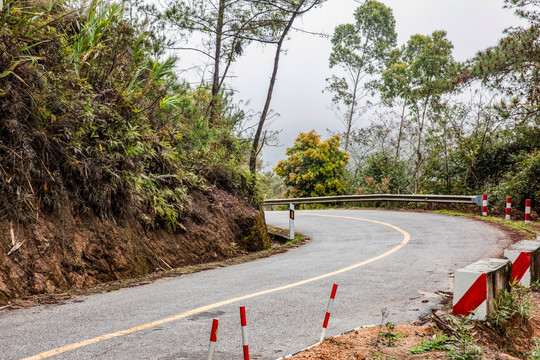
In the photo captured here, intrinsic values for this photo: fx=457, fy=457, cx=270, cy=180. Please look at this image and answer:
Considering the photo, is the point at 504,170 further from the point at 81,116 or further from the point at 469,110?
the point at 81,116

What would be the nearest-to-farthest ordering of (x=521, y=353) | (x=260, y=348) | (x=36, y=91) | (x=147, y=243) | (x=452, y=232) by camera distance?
(x=260, y=348), (x=521, y=353), (x=36, y=91), (x=147, y=243), (x=452, y=232)

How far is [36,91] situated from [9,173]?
1555 mm

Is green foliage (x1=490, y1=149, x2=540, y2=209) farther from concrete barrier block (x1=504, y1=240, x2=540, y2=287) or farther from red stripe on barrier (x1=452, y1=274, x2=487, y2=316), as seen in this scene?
red stripe on barrier (x1=452, y1=274, x2=487, y2=316)

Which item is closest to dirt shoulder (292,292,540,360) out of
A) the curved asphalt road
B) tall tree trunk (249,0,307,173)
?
the curved asphalt road

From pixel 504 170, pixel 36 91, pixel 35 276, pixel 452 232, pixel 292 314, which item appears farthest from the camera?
pixel 504 170

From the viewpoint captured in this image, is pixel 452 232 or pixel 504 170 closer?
pixel 452 232

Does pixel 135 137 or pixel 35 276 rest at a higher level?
pixel 135 137

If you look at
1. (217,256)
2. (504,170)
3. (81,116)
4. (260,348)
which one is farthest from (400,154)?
(260,348)

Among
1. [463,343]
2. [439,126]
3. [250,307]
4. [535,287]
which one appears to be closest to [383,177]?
[439,126]

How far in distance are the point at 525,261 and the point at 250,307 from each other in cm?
456

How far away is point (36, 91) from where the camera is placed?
7703 millimetres

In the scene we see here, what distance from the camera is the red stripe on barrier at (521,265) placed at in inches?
288

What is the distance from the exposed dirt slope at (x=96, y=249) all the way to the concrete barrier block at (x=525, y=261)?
246 inches

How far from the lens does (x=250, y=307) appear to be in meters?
6.07
